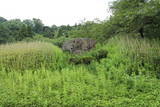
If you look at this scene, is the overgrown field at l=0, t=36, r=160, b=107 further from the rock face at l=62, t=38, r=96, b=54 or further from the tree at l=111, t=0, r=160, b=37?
the rock face at l=62, t=38, r=96, b=54

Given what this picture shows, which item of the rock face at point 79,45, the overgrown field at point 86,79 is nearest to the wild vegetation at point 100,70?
the overgrown field at point 86,79

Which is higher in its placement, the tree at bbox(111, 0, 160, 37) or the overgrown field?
the tree at bbox(111, 0, 160, 37)

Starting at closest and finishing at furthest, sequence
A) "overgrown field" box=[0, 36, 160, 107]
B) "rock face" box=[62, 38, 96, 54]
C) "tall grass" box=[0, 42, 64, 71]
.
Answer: "overgrown field" box=[0, 36, 160, 107]
"tall grass" box=[0, 42, 64, 71]
"rock face" box=[62, 38, 96, 54]

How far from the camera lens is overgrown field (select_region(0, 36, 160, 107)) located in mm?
2955

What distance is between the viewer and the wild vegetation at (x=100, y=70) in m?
3.01

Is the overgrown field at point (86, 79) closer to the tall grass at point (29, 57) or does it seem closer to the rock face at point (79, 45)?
the tall grass at point (29, 57)

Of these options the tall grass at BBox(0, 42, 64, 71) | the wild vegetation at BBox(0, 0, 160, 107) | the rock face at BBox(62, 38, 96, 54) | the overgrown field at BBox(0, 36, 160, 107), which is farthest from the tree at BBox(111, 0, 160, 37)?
the tall grass at BBox(0, 42, 64, 71)

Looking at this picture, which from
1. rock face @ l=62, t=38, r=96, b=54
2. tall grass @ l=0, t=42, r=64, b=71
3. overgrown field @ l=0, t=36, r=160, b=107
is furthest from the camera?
rock face @ l=62, t=38, r=96, b=54

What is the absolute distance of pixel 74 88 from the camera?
11.2 feet

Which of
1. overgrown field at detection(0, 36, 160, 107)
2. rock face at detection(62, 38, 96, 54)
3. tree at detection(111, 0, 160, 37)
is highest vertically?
tree at detection(111, 0, 160, 37)

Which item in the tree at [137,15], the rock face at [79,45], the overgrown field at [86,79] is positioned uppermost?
the tree at [137,15]

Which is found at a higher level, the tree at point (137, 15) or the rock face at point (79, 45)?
the tree at point (137, 15)

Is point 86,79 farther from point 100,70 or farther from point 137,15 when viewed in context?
point 137,15

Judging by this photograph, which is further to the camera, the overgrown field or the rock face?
the rock face
